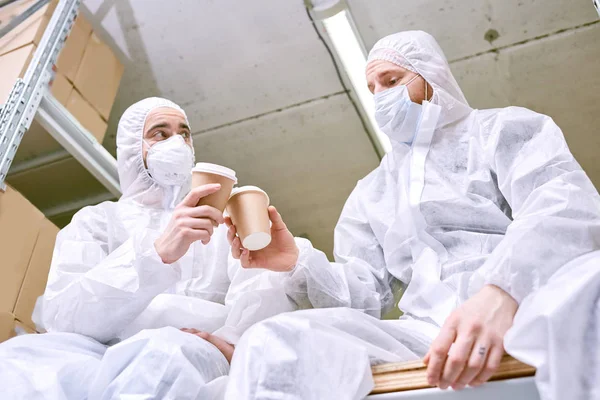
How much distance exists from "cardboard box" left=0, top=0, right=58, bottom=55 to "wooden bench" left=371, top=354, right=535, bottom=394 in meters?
1.85

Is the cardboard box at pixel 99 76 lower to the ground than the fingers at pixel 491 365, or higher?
higher

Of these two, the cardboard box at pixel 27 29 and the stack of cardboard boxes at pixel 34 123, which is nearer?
the stack of cardboard boxes at pixel 34 123

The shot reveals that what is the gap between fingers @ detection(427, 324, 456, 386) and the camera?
93 centimetres

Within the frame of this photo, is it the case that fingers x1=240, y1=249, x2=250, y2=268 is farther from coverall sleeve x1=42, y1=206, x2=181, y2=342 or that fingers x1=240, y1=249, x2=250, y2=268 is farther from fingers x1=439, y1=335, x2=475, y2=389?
fingers x1=439, y1=335, x2=475, y2=389

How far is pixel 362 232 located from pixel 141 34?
1485 mm

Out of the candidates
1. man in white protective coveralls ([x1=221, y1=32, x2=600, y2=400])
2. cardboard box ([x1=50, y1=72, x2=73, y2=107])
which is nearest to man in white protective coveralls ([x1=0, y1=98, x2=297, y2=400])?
man in white protective coveralls ([x1=221, y1=32, x2=600, y2=400])

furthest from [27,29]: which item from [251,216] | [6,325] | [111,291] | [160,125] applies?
[251,216]

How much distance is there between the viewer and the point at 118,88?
2814 millimetres

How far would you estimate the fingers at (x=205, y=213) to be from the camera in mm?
1219

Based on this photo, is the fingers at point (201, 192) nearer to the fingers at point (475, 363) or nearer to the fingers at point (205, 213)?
the fingers at point (205, 213)

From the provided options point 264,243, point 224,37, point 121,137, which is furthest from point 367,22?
point 264,243

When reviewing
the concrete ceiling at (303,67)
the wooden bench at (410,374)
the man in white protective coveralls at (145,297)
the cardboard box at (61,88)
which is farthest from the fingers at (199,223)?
the concrete ceiling at (303,67)

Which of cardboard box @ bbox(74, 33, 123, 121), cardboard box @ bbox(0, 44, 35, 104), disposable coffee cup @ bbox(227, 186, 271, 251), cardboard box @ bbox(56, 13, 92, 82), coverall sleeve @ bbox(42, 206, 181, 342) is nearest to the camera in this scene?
disposable coffee cup @ bbox(227, 186, 271, 251)

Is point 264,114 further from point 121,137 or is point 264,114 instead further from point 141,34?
point 121,137
